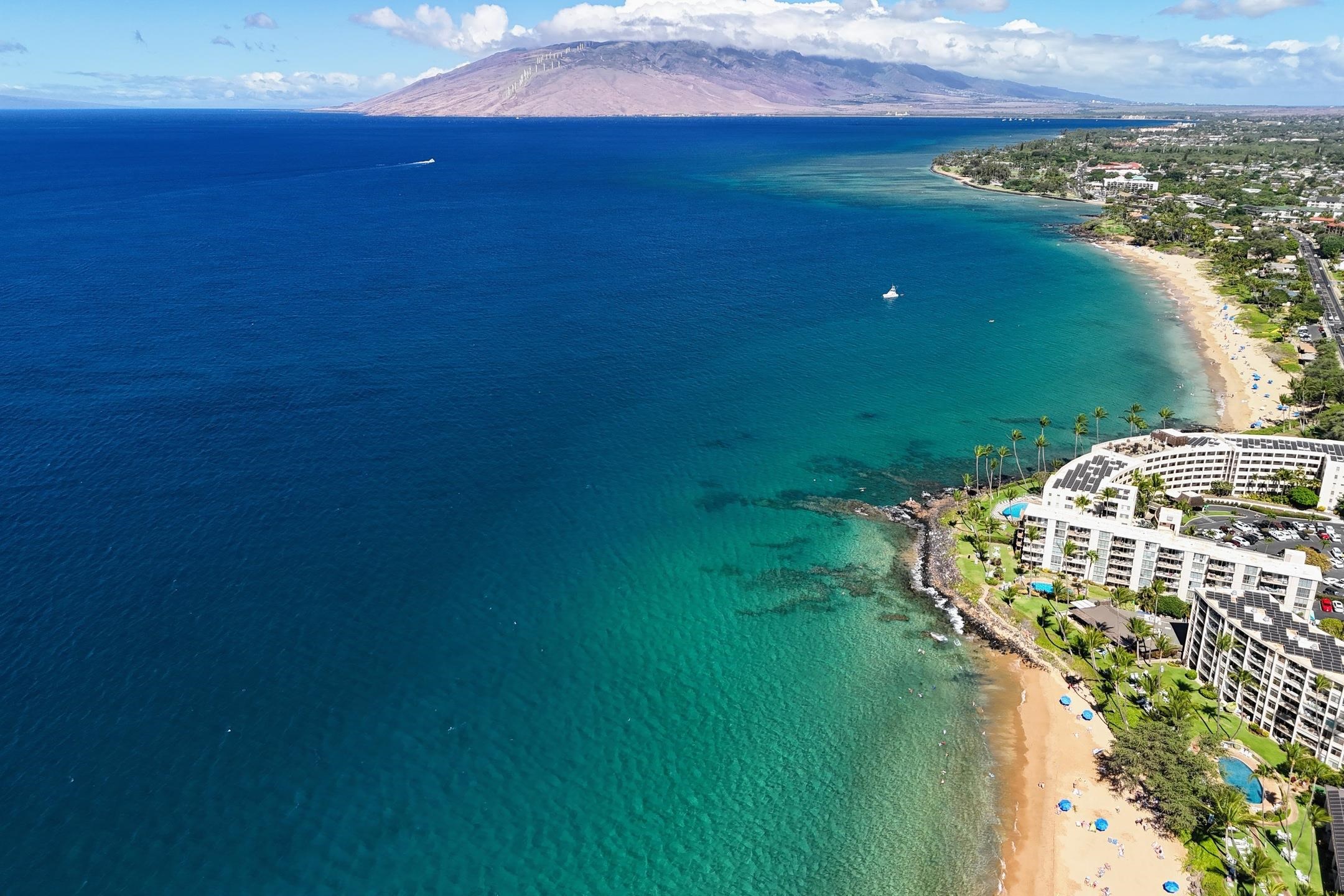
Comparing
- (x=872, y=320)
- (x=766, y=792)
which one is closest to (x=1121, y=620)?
(x=766, y=792)

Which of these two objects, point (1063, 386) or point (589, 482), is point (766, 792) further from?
point (1063, 386)

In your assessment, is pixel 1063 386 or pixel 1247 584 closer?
pixel 1247 584

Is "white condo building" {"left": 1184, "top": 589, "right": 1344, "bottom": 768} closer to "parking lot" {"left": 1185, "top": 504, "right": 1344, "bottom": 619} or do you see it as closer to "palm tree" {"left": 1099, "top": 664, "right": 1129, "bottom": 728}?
"palm tree" {"left": 1099, "top": 664, "right": 1129, "bottom": 728}

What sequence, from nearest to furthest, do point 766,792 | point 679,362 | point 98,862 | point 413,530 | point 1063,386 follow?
point 98,862
point 766,792
point 413,530
point 1063,386
point 679,362

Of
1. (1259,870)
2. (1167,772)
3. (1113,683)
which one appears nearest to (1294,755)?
(1167,772)

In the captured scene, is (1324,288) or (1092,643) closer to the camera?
(1092,643)

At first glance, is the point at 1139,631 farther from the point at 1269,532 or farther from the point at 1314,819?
the point at 1269,532

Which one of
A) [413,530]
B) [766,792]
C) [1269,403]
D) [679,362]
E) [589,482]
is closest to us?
[766,792]
